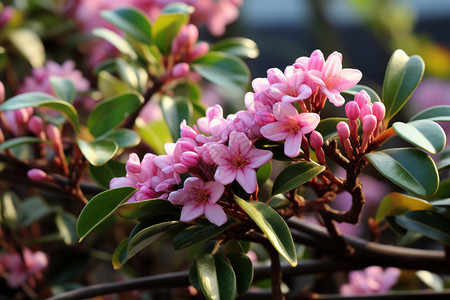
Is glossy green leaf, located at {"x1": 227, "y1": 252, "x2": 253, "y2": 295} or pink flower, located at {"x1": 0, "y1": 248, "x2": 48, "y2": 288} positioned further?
pink flower, located at {"x1": 0, "y1": 248, "x2": 48, "y2": 288}

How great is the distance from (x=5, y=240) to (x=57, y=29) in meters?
0.50

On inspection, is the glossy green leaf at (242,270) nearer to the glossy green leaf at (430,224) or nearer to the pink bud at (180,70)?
the glossy green leaf at (430,224)

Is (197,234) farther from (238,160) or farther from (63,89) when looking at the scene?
(63,89)

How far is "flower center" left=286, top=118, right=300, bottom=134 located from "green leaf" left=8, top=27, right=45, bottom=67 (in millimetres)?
764

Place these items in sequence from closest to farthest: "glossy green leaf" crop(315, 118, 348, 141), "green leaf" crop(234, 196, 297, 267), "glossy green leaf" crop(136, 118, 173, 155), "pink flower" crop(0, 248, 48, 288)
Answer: "green leaf" crop(234, 196, 297, 267) → "glossy green leaf" crop(315, 118, 348, 141) → "glossy green leaf" crop(136, 118, 173, 155) → "pink flower" crop(0, 248, 48, 288)

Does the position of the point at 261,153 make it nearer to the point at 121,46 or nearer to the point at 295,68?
the point at 295,68

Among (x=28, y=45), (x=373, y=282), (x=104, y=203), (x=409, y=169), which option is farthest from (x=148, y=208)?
(x=28, y=45)

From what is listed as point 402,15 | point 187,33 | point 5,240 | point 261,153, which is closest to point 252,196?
point 261,153

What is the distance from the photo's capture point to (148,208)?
1.74 ft

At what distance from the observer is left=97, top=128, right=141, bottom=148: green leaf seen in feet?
2.32

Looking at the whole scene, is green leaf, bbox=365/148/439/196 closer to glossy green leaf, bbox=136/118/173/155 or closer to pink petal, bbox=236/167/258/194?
pink petal, bbox=236/167/258/194

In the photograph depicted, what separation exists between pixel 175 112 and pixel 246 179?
11.9 inches

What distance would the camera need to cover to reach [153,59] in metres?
0.92

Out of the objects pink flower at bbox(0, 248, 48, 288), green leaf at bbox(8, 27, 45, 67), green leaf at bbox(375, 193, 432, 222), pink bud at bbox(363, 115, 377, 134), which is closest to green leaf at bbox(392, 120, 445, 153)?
pink bud at bbox(363, 115, 377, 134)
